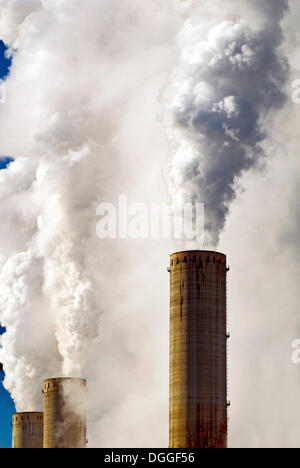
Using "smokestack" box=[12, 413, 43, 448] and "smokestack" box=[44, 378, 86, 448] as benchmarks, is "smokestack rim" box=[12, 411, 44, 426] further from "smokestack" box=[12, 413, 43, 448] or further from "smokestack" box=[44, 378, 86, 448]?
"smokestack" box=[44, 378, 86, 448]

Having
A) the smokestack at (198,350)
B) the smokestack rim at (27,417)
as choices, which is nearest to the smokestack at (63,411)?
the smokestack rim at (27,417)

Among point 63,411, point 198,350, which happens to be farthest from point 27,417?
point 198,350

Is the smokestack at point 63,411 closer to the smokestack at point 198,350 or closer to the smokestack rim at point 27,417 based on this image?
the smokestack rim at point 27,417

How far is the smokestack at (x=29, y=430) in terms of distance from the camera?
372 feet

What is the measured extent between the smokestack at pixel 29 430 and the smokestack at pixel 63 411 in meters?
10.9

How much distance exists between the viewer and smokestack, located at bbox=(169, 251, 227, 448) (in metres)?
79.6

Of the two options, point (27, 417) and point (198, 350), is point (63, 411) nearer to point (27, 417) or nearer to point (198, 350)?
point (27, 417)

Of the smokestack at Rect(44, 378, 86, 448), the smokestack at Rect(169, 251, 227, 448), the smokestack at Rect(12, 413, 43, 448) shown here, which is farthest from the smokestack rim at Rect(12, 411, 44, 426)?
the smokestack at Rect(169, 251, 227, 448)

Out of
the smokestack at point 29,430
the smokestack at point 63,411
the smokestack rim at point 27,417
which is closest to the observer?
the smokestack at point 63,411

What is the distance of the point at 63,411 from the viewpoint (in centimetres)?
10225

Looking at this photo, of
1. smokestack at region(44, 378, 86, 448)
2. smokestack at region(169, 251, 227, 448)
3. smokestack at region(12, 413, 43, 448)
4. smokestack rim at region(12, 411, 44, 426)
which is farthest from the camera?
smokestack rim at region(12, 411, 44, 426)

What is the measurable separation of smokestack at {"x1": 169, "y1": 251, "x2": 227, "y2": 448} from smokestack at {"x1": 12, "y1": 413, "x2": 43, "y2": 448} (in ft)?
116
